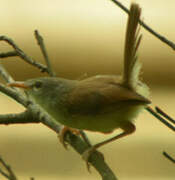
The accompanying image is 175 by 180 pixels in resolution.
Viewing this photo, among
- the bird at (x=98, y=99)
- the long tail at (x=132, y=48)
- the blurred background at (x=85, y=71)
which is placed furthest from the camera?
the blurred background at (x=85, y=71)

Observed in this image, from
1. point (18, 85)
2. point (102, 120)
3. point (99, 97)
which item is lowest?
point (102, 120)

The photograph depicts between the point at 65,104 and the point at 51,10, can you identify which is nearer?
the point at 65,104

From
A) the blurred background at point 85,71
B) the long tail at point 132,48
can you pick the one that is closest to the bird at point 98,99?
the long tail at point 132,48

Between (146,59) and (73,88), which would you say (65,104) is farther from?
(146,59)

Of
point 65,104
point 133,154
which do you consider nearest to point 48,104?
point 65,104

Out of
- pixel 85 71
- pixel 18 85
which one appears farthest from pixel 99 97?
pixel 85 71

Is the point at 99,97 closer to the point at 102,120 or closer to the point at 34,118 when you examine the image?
the point at 102,120

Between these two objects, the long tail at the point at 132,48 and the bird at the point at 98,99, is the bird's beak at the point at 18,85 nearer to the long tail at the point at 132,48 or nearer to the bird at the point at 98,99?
the bird at the point at 98,99
